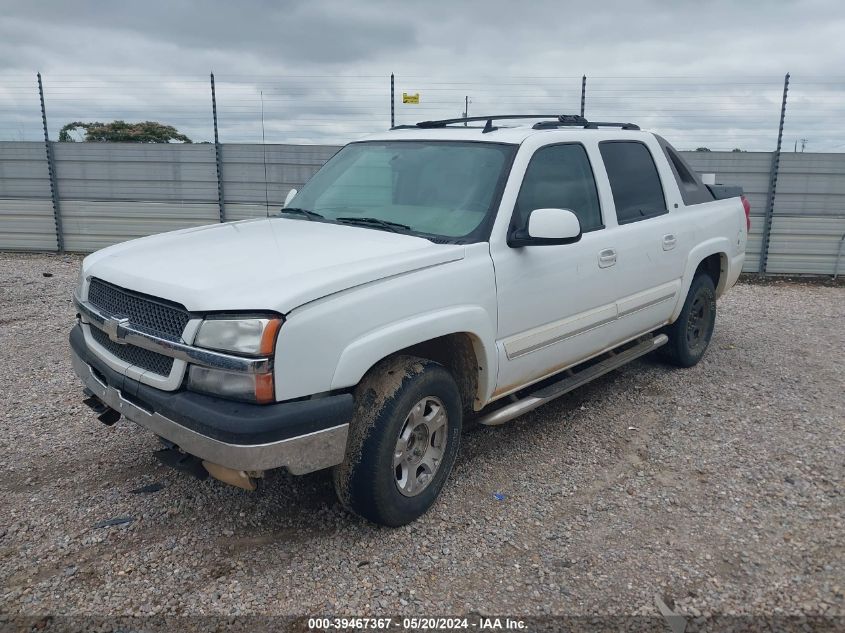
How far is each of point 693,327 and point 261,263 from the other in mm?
4230

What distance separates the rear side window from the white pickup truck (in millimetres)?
16

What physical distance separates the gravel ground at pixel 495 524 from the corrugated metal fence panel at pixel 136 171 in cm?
688

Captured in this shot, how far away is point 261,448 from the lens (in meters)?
2.76

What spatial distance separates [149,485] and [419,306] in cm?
191

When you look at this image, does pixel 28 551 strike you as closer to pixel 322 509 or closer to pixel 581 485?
pixel 322 509

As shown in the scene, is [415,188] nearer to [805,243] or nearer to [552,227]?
[552,227]

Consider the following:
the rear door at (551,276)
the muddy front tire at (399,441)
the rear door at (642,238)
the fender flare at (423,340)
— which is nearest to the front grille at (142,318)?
the fender flare at (423,340)

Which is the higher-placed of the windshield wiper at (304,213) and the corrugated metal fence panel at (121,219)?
the windshield wiper at (304,213)

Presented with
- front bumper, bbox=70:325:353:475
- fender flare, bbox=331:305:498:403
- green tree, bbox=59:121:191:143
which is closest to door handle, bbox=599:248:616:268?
fender flare, bbox=331:305:498:403

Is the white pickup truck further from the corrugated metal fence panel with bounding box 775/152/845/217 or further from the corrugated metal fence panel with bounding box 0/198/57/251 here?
the corrugated metal fence panel with bounding box 0/198/57/251

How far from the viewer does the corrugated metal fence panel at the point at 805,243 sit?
1044cm

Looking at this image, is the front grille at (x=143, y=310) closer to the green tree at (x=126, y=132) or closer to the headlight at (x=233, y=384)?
the headlight at (x=233, y=384)

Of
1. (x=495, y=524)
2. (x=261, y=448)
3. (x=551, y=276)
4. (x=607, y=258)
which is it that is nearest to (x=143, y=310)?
(x=261, y=448)

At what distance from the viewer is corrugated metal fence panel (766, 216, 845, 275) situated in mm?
10438
